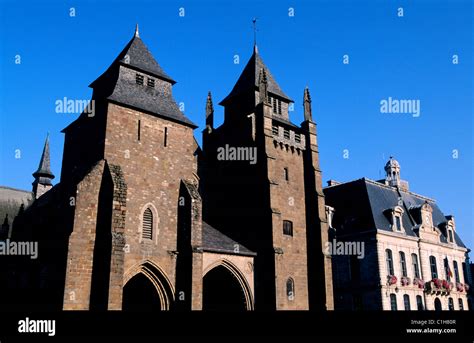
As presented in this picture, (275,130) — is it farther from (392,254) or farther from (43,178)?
(43,178)

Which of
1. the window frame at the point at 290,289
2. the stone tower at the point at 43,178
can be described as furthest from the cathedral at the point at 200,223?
the stone tower at the point at 43,178

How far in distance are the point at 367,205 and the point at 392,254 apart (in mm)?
4581

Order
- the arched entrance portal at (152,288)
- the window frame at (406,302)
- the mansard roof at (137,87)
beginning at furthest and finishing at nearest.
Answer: the window frame at (406,302), the mansard roof at (137,87), the arched entrance portal at (152,288)

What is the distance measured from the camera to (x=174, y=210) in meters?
25.8

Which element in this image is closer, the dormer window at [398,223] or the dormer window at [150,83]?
the dormer window at [150,83]

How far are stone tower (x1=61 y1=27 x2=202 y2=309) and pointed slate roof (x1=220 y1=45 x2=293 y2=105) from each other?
21.3 feet

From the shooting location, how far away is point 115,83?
87.7ft

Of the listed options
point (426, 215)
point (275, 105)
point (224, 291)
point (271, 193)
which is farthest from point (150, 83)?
point (426, 215)

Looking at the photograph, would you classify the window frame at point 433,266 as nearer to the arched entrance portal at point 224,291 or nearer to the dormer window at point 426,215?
the dormer window at point 426,215

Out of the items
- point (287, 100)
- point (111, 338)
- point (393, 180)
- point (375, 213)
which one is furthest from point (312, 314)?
point (393, 180)

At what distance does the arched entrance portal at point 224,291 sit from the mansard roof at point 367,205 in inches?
567

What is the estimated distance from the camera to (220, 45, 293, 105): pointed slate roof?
3394 centimetres

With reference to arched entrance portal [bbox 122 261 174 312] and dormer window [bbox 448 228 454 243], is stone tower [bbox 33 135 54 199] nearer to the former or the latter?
arched entrance portal [bbox 122 261 174 312]

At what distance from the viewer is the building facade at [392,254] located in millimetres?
A: 35562
